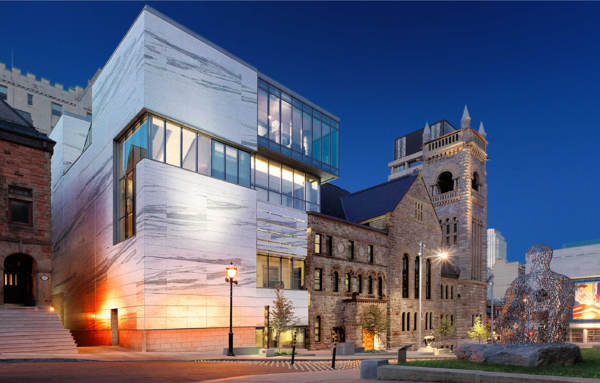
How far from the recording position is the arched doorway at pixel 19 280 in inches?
1092

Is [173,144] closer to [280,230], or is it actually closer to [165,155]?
[165,155]

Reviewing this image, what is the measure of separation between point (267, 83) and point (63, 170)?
22.7 metres

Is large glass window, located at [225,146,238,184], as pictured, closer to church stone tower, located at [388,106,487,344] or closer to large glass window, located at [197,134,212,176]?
large glass window, located at [197,134,212,176]

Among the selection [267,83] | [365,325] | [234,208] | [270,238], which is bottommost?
[365,325]

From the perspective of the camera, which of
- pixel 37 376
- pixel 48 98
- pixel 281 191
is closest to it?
pixel 37 376

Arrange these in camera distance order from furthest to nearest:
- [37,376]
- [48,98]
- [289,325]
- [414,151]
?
[414,151] < [48,98] < [289,325] < [37,376]

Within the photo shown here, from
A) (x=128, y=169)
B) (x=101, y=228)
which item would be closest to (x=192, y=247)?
(x=128, y=169)

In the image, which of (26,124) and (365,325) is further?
(365,325)

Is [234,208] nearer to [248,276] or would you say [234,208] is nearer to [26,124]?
[248,276]

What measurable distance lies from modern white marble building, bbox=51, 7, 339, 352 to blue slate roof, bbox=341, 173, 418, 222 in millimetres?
10801

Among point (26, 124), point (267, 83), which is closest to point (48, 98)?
point (26, 124)

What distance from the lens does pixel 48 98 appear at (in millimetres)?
66250

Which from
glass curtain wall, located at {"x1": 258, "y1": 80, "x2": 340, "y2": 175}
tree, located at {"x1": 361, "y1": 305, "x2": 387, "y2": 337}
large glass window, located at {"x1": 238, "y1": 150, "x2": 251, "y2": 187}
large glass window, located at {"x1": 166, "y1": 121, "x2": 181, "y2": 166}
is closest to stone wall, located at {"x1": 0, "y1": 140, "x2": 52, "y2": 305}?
large glass window, located at {"x1": 166, "y1": 121, "x2": 181, "y2": 166}

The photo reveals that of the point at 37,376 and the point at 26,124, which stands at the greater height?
the point at 26,124
